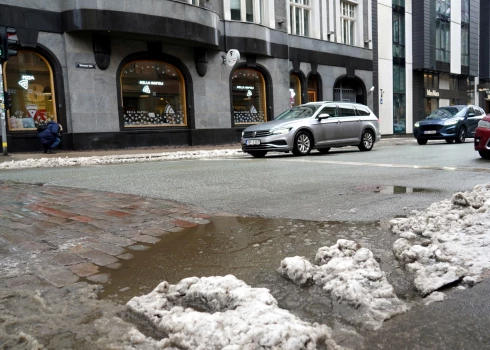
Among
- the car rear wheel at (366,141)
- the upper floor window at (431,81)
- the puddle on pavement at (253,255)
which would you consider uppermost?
the upper floor window at (431,81)

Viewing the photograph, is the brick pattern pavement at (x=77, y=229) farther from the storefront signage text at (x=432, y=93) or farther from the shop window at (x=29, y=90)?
the storefront signage text at (x=432, y=93)

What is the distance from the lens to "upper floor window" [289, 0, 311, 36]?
80.2 feet

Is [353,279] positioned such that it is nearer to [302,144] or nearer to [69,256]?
[69,256]

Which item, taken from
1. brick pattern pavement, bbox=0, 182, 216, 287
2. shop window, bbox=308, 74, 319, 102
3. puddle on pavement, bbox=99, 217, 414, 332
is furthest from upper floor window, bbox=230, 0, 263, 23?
puddle on pavement, bbox=99, 217, 414, 332

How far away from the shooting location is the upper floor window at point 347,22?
27.7 meters

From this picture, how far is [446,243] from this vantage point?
2955 mm

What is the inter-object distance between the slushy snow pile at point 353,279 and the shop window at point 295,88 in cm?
2225

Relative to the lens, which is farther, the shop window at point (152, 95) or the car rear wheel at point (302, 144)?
the shop window at point (152, 95)

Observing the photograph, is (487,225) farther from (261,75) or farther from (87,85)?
(261,75)

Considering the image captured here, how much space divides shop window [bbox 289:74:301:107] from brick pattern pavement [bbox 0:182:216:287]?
19867mm

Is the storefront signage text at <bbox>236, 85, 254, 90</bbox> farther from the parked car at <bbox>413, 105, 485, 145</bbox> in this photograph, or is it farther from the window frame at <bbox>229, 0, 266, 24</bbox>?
the parked car at <bbox>413, 105, 485, 145</bbox>

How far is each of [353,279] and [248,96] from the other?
20694mm

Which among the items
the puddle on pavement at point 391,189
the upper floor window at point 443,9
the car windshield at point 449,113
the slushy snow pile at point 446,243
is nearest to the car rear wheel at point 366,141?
the car windshield at point 449,113

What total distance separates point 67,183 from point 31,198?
167 cm
